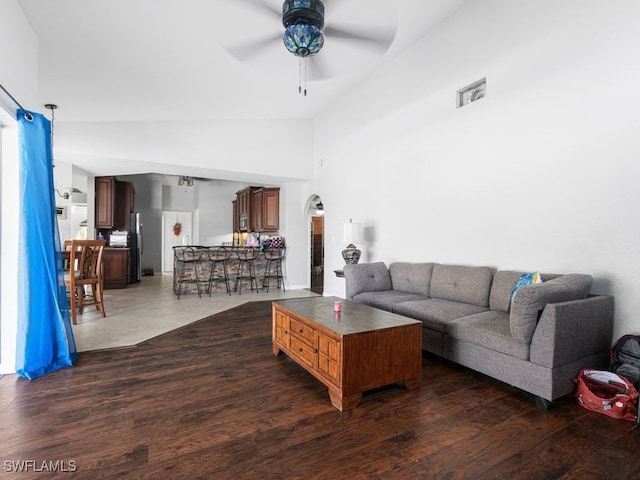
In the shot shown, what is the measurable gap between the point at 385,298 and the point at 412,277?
573mm

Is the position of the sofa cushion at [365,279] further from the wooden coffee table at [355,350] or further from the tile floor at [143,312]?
the tile floor at [143,312]

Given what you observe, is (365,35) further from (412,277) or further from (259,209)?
(259,209)

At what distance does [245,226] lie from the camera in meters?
9.34

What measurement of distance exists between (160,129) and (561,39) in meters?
5.61

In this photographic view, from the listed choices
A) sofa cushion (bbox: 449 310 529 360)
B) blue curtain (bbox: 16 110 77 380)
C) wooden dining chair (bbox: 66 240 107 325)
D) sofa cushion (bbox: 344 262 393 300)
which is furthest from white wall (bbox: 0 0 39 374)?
sofa cushion (bbox: 449 310 529 360)

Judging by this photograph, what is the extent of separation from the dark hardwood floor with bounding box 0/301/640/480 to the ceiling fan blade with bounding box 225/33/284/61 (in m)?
Answer: 2.79

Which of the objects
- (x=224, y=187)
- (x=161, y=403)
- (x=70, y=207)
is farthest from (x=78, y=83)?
(x=224, y=187)

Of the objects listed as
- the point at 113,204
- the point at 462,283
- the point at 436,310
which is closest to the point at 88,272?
the point at 113,204

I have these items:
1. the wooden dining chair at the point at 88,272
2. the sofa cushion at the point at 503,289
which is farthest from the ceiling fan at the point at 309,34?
the wooden dining chair at the point at 88,272

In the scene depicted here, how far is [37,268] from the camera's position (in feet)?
8.87

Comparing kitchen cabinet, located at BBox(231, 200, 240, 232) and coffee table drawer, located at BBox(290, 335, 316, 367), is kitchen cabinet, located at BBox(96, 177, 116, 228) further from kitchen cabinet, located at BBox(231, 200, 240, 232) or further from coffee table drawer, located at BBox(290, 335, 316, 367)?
coffee table drawer, located at BBox(290, 335, 316, 367)

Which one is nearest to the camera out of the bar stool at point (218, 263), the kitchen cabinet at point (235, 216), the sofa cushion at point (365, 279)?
the sofa cushion at point (365, 279)

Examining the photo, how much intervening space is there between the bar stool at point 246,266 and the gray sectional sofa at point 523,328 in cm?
426

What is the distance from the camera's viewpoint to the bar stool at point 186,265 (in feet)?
21.0
